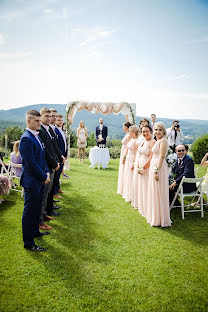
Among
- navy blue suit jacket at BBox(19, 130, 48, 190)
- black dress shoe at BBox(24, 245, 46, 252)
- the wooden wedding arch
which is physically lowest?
black dress shoe at BBox(24, 245, 46, 252)

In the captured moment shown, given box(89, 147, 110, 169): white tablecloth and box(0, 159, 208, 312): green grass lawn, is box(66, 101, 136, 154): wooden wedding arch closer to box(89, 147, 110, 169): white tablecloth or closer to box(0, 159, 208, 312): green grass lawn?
box(89, 147, 110, 169): white tablecloth

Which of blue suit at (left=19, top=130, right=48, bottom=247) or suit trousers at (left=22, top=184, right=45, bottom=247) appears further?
suit trousers at (left=22, top=184, right=45, bottom=247)

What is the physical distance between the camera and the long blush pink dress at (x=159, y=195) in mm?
4836

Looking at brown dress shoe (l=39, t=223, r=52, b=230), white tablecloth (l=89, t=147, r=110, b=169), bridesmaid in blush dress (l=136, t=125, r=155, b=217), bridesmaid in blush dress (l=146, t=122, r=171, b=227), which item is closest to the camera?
brown dress shoe (l=39, t=223, r=52, b=230)

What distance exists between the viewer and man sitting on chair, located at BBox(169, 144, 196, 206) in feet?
19.1

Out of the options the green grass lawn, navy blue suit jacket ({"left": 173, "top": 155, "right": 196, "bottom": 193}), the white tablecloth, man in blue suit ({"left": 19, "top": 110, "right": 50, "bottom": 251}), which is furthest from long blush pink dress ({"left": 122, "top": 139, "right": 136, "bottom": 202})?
the white tablecloth

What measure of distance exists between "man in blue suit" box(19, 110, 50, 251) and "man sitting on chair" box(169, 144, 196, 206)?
137 inches

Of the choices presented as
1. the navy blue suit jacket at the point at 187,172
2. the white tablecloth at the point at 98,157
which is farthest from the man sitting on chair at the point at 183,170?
the white tablecloth at the point at 98,157

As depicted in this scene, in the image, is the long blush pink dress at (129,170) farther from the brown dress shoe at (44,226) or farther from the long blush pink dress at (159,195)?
the brown dress shoe at (44,226)

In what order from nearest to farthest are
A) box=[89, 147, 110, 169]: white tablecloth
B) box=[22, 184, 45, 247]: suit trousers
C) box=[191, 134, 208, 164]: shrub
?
box=[22, 184, 45, 247]: suit trousers
box=[89, 147, 110, 169]: white tablecloth
box=[191, 134, 208, 164]: shrub

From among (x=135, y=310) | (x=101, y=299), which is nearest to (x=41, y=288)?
Result: (x=101, y=299)

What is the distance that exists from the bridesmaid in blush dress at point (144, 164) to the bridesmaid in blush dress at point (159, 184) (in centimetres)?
37

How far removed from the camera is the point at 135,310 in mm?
2615

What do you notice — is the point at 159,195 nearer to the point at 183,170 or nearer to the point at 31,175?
the point at 183,170
